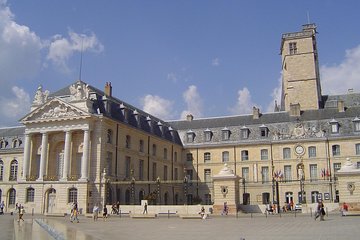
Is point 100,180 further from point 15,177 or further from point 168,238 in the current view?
point 168,238

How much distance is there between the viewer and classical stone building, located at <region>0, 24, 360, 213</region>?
39.7 meters

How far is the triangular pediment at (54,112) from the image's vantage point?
1581 inches

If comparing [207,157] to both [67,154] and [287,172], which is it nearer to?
[287,172]

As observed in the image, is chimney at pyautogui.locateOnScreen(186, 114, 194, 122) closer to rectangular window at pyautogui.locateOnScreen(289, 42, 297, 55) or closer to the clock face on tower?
the clock face on tower

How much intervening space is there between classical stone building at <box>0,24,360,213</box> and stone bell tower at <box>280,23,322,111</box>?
140 millimetres

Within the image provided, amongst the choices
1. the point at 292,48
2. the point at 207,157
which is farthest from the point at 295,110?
the point at 207,157

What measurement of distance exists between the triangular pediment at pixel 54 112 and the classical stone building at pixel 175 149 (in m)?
0.11

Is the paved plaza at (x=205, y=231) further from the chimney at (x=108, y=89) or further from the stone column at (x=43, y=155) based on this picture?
the chimney at (x=108, y=89)

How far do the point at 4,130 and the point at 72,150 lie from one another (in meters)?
19.0

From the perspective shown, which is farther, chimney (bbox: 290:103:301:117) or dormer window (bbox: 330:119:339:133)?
chimney (bbox: 290:103:301:117)

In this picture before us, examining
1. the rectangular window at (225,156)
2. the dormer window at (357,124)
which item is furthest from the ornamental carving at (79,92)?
the dormer window at (357,124)

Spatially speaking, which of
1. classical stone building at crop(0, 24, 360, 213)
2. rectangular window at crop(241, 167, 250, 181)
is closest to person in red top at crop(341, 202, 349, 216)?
classical stone building at crop(0, 24, 360, 213)

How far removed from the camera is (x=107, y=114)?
4150 cm

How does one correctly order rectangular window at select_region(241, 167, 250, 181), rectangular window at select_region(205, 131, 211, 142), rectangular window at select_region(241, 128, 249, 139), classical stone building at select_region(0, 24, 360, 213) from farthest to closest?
Result: rectangular window at select_region(205, 131, 211, 142)
rectangular window at select_region(241, 128, 249, 139)
rectangular window at select_region(241, 167, 250, 181)
classical stone building at select_region(0, 24, 360, 213)
